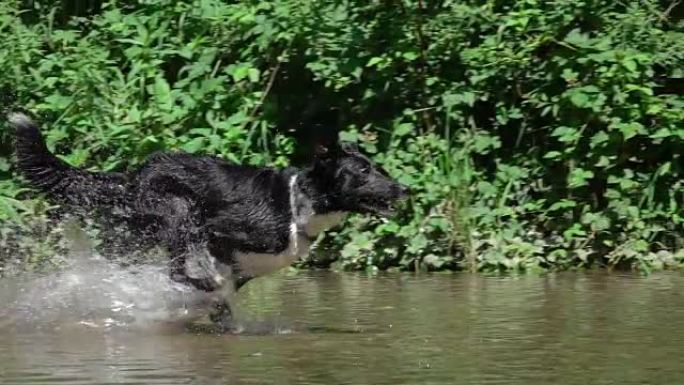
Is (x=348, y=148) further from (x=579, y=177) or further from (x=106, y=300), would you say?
(x=579, y=177)

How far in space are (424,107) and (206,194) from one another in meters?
3.24

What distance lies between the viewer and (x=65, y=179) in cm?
730

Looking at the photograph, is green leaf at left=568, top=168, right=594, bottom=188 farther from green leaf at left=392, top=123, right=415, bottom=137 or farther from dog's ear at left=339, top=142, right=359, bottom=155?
dog's ear at left=339, top=142, right=359, bottom=155

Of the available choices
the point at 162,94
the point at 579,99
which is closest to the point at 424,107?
the point at 579,99

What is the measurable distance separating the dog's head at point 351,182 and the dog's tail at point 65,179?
1155 millimetres

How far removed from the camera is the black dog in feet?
23.0

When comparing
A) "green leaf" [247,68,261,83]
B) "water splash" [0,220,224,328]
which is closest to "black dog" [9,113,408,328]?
"water splash" [0,220,224,328]

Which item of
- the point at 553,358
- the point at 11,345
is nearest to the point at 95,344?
the point at 11,345

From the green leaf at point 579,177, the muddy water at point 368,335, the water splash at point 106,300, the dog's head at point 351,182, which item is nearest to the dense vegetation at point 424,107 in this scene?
the green leaf at point 579,177

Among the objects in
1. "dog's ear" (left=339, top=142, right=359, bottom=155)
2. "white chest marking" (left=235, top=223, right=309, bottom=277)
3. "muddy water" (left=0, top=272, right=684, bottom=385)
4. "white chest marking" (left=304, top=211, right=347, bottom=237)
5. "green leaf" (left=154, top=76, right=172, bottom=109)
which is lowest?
"muddy water" (left=0, top=272, right=684, bottom=385)

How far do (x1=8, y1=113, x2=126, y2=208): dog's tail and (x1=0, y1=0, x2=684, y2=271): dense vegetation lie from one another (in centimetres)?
183

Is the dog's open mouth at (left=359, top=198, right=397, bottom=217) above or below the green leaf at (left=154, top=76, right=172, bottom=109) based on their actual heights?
below

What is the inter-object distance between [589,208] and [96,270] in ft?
12.4

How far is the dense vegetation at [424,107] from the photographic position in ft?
30.3
